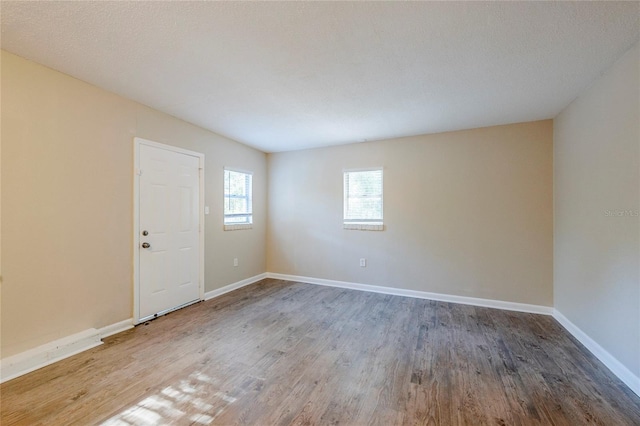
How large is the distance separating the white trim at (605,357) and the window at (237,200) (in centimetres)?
475

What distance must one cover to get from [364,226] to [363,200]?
1.54ft

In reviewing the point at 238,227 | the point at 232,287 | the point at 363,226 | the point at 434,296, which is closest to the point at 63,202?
the point at 238,227

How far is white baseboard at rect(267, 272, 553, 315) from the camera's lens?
3543mm

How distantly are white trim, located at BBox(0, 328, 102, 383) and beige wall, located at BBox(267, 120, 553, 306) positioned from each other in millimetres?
3138

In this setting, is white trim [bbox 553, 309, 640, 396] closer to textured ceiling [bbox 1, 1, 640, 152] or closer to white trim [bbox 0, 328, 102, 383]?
textured ceiling [bbox 1, 1, 640, 152]

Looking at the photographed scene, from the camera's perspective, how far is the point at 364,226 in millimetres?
4531

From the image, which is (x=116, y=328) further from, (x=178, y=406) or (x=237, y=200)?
(x=237, y=200)

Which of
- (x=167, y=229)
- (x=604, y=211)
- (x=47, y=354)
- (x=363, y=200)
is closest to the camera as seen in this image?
(x=47, y=354)

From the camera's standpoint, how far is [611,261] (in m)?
2.29

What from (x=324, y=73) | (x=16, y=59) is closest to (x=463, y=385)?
(x=324, y=73)

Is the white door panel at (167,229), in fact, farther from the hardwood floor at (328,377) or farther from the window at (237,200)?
the window at (237,200)

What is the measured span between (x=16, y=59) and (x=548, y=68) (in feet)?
14.9

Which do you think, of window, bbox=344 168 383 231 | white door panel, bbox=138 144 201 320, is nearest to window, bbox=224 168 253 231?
white door panel, bbox=138 144 201 320

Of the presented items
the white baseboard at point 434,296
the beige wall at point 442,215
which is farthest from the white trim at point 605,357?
the beige wall at point 442,215
